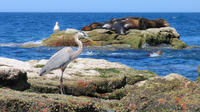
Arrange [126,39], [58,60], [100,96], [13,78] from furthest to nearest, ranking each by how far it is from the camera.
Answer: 1. [126,39]
2. [58,60]
3. [100,96]
4. [13,78]

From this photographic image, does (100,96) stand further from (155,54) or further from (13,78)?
(155,54)

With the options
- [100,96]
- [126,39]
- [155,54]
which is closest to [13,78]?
[100,96]

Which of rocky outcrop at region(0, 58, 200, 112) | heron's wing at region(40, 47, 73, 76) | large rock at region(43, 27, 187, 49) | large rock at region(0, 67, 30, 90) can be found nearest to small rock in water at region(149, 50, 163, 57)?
large rock at region(43, 27, 187, 49)

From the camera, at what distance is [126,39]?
29578 mm

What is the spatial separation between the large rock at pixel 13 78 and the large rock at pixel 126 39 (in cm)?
2031

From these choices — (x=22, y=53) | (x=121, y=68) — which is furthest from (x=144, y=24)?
(x=121, y=68)

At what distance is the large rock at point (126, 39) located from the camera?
2838cm

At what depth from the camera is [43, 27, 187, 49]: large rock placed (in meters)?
28.4

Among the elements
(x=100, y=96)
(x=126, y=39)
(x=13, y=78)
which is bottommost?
(x=126, y=39)

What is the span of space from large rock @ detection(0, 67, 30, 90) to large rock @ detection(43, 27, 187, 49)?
2031cm

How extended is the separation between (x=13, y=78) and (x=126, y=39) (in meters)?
22.6

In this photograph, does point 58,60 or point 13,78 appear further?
point 58,60

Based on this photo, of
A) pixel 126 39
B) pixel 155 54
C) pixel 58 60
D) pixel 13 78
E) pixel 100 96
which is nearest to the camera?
pixel 13 78

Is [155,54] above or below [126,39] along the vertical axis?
below
